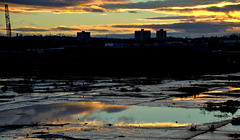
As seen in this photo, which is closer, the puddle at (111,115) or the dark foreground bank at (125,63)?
the puddle at (111,115)

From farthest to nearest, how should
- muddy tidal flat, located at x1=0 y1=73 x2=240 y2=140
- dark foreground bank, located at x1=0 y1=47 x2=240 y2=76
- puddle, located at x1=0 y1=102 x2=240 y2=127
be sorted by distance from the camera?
dark foreground bank, located at x1=0 y1=47 x2=240 y2=76 < puddle, located at x1=0 y1=102 x2=240 y2=127 < muddy tidal flat, located at x1=0 y1=73 x2=240 y2=140

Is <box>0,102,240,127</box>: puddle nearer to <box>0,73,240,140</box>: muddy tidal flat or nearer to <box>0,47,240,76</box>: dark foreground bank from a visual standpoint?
<box>0,73,240,140</box>: muddy tidal flat

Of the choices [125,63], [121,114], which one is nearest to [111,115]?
[121,114]

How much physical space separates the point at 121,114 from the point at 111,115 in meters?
0.77

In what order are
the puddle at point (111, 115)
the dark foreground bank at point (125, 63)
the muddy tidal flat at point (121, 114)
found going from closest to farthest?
the muddy tidal flat at point (121, 114) < the puddle at point (111, 115) < the dark foreground bank at point (125, 63)

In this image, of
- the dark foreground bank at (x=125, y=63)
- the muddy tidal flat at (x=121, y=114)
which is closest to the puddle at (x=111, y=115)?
the muddy tidal flat at (x=121, y=114)

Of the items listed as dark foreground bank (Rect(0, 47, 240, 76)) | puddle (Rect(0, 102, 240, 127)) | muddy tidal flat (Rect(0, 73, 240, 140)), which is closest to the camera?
muddy tidal flat (Rect(0, 73, 240, 140))

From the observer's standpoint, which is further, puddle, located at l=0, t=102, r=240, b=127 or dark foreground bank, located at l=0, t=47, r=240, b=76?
dark foreground bank, located at l=0, t=47, r=240, b=76

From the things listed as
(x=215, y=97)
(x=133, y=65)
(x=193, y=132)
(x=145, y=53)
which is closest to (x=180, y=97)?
(x=215, y=97)

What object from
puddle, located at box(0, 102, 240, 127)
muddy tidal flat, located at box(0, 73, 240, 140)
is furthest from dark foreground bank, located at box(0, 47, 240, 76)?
puddle, located at box(0, 102, 240, 127)

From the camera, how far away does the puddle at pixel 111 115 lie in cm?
2269

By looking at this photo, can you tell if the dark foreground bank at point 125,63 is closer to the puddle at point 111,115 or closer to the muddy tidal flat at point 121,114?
the muddy tidal flat at point 121,114

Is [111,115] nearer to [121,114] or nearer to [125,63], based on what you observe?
[121,114]

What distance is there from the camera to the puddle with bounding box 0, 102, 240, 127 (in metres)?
22.7
